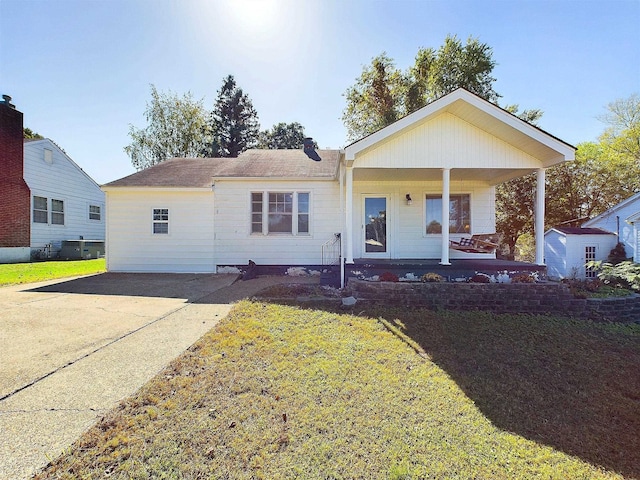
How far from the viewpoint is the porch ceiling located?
830 cm

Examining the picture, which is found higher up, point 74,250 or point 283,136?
point 283,136

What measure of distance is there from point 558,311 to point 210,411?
23.2 feet

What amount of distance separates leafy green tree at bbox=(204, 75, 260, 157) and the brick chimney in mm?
16467

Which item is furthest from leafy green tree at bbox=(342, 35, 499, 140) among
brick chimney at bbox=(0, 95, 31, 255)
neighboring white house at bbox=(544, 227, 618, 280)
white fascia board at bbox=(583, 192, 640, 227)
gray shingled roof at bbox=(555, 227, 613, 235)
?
brick chimney at bbox=(0, 95, 31, 255)

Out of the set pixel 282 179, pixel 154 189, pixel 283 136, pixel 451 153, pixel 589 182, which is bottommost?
pixel 154 189

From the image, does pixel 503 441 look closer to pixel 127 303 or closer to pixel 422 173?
pixel 127 303

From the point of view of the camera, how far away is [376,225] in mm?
9859

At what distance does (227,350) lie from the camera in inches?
154

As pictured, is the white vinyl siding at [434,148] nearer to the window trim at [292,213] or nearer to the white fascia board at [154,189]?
the window trim at [292,213]

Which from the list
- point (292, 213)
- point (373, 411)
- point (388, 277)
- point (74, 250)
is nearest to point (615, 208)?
point (388, 277)

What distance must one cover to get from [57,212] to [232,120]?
751 inches

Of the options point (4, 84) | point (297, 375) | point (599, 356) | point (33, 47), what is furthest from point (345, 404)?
point (4, 84)

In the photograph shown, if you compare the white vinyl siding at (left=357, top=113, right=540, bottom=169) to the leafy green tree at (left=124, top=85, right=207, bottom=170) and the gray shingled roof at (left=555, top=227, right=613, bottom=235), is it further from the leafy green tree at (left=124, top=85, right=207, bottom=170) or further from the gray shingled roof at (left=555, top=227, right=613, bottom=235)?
the leafy green tree at (left=124, top=85, right=207, bottom=170)

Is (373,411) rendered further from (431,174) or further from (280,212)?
(280,212)
